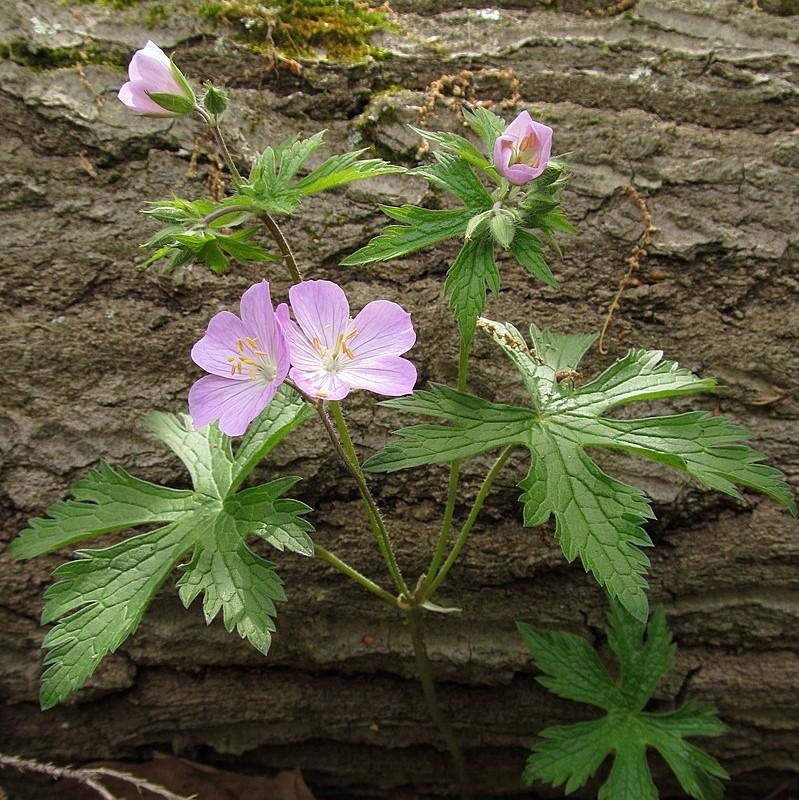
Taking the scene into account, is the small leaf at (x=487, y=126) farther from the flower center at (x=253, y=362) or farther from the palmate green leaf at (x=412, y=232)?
the flower center at (x=253, y=362)

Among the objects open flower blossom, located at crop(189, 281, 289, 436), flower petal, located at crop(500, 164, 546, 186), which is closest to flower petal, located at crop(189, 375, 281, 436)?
open flower blossom, located at crop(189, 281, 289, 436)

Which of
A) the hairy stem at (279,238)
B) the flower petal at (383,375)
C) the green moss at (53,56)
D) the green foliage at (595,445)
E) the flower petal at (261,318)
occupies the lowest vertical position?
the green foliage at (595,445)

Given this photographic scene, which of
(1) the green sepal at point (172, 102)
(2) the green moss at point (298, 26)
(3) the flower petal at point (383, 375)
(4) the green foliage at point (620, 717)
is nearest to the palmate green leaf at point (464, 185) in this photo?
(3) the flower petal at point (383, 375)

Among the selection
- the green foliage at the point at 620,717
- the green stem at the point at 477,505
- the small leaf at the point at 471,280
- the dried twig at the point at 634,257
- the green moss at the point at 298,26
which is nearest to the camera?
the small leaf at the point at 471,280

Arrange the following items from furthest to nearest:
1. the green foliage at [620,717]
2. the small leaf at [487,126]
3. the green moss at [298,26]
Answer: the green moss at [298,26] → the green foliage at [620,717] → the small leaf at [487,126]

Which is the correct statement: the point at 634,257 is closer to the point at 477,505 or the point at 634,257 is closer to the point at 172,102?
the point at 477,505

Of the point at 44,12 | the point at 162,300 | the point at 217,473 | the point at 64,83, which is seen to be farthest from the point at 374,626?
the point at 44,12
